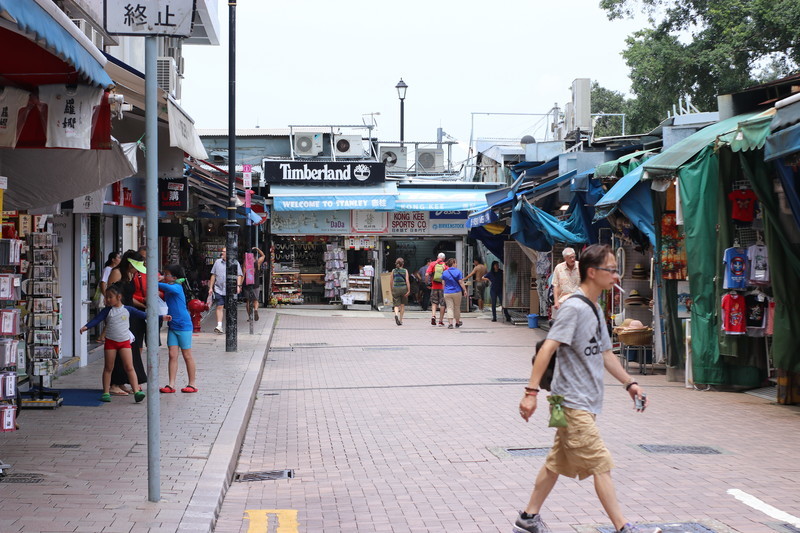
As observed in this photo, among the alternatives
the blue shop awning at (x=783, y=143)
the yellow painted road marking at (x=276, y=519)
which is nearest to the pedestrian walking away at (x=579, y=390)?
the yellow painted road marking at (x=276, y=519)

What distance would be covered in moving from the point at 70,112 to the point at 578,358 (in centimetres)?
419

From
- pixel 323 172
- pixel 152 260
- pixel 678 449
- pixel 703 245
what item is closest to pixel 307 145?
pixel 323 172

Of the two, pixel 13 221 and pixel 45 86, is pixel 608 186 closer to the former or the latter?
pixel 13 221

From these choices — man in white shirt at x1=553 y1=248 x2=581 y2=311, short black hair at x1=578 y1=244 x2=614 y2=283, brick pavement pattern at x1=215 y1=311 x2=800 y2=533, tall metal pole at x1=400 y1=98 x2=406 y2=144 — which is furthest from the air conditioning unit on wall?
short black hair at x1=578 y1=244 x2=614 y2=283

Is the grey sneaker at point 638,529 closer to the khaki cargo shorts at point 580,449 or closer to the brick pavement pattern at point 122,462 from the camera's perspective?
the khaki cargo shorts at point 580,449

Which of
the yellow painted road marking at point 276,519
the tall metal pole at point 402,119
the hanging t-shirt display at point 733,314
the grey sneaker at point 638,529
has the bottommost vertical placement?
the yellow painted road marking at point 276,519

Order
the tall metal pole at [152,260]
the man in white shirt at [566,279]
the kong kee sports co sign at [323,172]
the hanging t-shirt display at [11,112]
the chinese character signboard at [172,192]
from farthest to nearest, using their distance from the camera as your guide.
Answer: the kong kee sports co sign at [323,172] < the chinese character signboard at [172,192] < the man in white shirt at [566,279] < the hanging t-shirt display at [11,112] < the tall metal pole at [152,260]

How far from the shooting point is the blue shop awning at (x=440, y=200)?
30875 mm

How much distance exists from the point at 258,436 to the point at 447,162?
28.4 meters

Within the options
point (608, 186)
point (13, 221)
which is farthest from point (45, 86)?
point (608, 186)

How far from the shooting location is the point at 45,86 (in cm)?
713

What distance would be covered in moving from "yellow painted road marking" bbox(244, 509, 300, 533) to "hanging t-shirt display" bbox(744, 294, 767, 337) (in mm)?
7336

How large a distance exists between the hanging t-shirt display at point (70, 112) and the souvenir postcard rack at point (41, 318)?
3.59m

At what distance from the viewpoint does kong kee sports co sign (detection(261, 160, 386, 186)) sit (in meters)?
31.6
